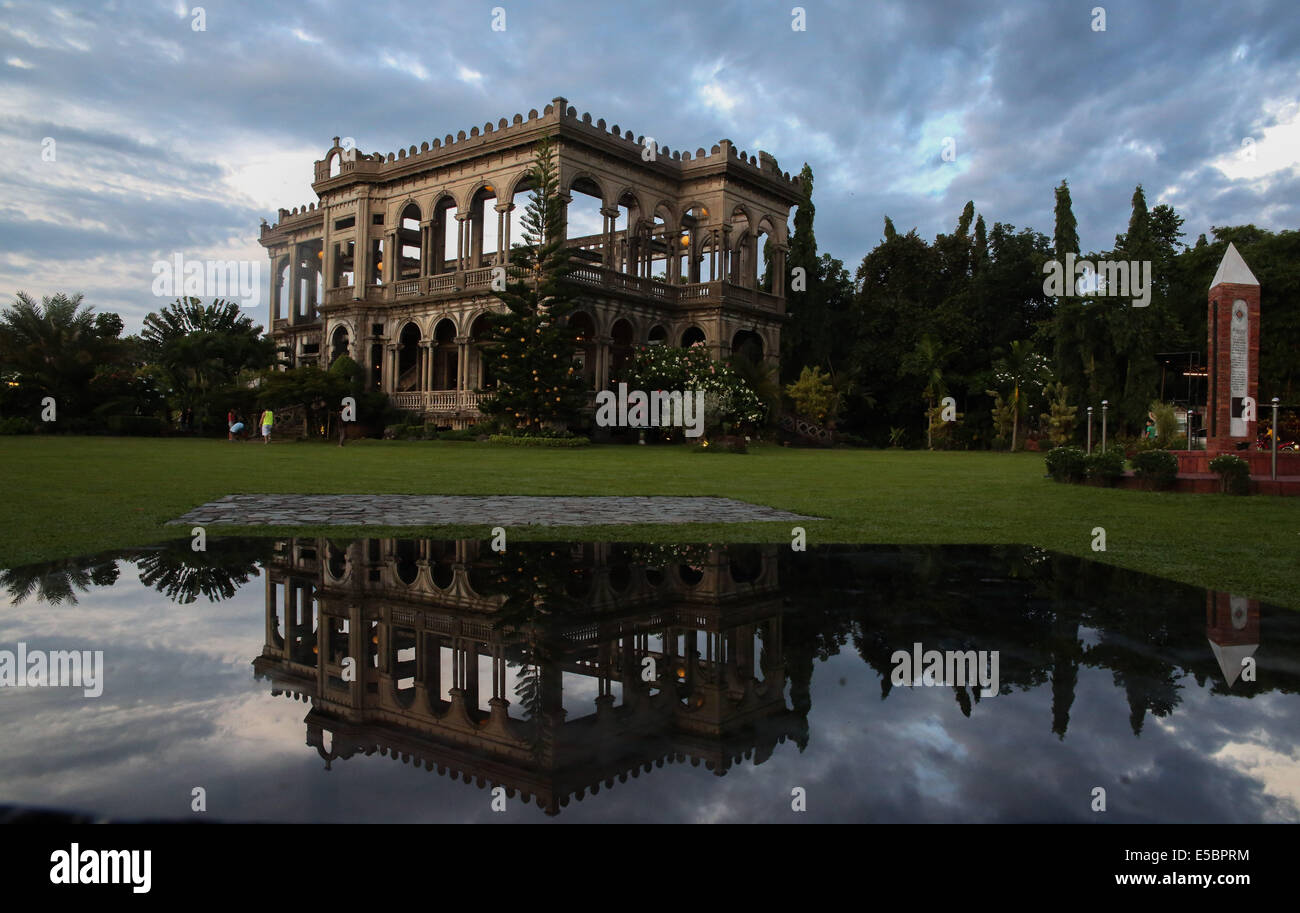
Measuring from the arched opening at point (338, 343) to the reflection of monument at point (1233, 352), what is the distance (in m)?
31.2

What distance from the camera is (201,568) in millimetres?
5738

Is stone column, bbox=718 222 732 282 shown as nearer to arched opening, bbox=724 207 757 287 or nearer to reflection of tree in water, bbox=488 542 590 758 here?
arched opening, bbox=724 207 757 287

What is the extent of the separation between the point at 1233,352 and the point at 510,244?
2407 cm

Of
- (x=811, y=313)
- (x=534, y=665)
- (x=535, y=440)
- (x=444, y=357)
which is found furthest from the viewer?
A: (x=811, y=313)

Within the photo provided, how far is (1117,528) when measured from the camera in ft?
28.1

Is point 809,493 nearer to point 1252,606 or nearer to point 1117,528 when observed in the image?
point 1117,528

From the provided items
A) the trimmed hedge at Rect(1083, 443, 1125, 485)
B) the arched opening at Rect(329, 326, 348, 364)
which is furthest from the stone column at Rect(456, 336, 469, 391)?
the trimmed hedge at Rect(1083, 443, 1125, 485)

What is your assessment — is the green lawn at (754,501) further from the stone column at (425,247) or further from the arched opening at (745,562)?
the stone column at (425,247)

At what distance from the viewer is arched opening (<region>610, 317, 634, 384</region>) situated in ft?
111

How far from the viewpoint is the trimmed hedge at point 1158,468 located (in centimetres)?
1263

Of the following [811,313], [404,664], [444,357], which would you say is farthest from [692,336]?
[404,664]

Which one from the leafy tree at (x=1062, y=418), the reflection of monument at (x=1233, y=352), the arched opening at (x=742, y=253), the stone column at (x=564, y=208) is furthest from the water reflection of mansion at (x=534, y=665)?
the arched opening at (x=742, y=253)

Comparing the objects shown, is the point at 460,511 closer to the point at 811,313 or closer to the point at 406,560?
the point at 406,560
